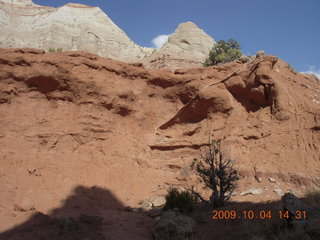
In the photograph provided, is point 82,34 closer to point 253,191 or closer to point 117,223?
point 117,223

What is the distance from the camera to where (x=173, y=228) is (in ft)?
17.5

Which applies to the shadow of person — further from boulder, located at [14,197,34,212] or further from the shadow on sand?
boulder, located at [14,197,34,212]

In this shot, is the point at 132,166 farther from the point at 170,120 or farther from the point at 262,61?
the point at 262,61

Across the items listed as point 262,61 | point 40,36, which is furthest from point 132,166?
point 40,36

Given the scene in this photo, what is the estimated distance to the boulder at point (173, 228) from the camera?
528 cm

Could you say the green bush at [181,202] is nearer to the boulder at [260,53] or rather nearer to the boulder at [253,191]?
the boulder at [253,191]

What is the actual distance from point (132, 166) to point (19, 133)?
Result: 4.10 m

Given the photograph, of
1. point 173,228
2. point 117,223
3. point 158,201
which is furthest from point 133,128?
point 173,228

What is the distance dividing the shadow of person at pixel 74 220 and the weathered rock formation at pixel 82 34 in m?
14.3

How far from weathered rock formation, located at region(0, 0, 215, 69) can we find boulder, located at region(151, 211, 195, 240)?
16436 mm

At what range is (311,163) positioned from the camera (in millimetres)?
8180

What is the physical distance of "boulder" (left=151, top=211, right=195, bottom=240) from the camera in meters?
5.28
